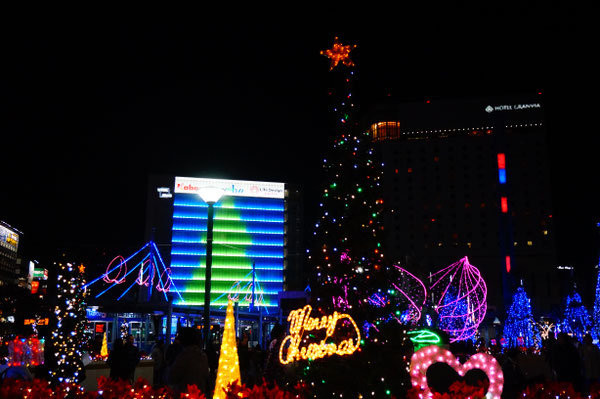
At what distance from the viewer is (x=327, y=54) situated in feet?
39.9

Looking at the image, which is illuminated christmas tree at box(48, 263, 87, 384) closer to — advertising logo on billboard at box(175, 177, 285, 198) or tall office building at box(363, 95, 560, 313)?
advertising logo on billboard at box(175, 177, 285, 198)

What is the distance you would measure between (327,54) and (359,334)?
591cm

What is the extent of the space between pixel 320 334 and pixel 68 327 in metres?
4.80

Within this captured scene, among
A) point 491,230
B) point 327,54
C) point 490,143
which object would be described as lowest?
point 327,54

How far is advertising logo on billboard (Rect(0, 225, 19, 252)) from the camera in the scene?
138m

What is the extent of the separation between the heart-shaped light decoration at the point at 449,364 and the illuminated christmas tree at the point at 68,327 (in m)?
6.40

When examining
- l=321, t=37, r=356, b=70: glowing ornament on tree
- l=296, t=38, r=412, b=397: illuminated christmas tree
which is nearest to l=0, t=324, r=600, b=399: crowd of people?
l=296, t=38, r=412, b=397: illuminated christmas tree

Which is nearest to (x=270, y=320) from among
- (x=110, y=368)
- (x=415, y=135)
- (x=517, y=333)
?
(x=517, y=333)

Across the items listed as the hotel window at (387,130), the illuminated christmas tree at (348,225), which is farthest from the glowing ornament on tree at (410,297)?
the hotel window at (387,130)

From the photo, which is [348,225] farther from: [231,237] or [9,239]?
[9,239]

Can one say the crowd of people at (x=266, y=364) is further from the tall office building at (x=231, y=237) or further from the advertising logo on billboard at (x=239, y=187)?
the advertising logo on billboard at (x=239, y=187)

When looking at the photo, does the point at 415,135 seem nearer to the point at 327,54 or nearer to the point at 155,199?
the point at 155,199

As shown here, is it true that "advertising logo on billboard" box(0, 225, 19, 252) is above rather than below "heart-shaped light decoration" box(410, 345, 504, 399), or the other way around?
above

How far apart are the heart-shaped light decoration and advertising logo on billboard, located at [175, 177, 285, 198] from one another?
96032mm
